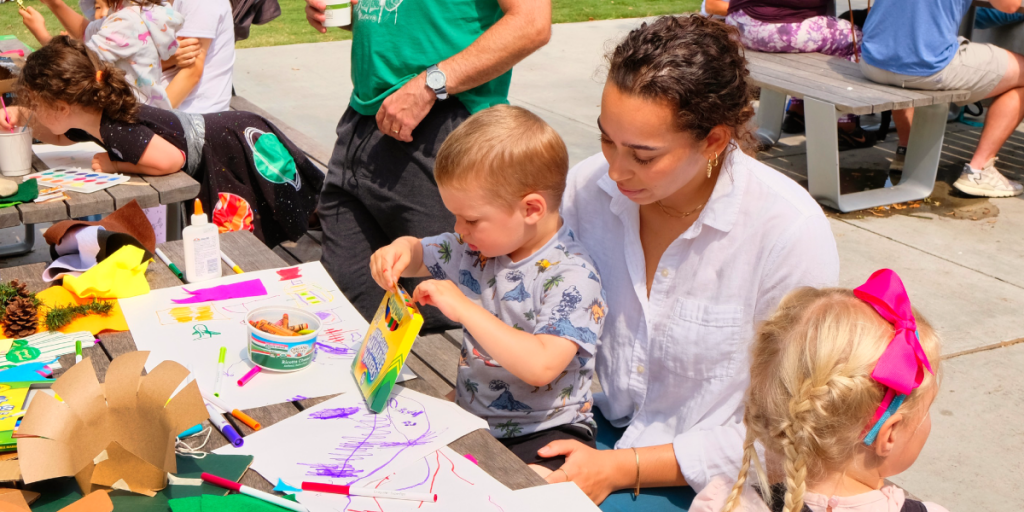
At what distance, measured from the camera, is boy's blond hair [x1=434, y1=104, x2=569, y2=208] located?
178 centimetres

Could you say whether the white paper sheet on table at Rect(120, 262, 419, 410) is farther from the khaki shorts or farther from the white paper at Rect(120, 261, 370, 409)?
the khaki shorts

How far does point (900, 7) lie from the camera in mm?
4656

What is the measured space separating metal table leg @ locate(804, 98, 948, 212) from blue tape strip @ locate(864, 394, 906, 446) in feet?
11.7

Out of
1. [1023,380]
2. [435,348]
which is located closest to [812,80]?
[1023,380]

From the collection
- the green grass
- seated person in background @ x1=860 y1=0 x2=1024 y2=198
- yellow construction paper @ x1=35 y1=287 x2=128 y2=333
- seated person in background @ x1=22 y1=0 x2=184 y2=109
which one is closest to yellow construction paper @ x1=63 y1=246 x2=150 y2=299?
yellow construction paper @ x1=35 y1=287 x2=128 y2=333

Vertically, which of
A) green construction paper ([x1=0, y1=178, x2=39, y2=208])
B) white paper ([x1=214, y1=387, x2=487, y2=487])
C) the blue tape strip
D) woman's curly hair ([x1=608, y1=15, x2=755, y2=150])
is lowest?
green construction paper ([x1=0, y1=178, x2=39, y2=208])

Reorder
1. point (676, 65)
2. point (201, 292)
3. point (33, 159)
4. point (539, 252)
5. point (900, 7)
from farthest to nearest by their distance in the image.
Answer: point (900, 7) → point (33, 159) → point (201, 292) → point (539, 252) → point (676, 65)

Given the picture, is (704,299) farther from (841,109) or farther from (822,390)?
(841,109)

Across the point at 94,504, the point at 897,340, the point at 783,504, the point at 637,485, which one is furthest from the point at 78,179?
the point at 897,340

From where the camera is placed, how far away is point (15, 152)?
9.65 ft

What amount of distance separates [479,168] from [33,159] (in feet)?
7.55

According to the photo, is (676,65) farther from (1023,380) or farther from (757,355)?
(1023,380)

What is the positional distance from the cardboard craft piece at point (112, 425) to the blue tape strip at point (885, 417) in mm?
1063

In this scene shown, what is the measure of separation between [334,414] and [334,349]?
27 cm
